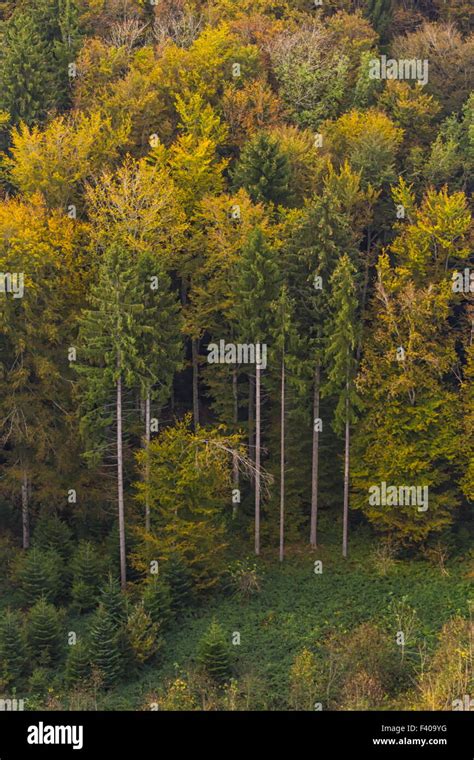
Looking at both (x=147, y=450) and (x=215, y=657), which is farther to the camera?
(x=147, y=450)

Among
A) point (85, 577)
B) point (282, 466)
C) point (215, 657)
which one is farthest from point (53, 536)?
point (215, 657)

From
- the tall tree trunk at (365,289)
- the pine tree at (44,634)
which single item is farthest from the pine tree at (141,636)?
the tall tree trunk at (365,289)

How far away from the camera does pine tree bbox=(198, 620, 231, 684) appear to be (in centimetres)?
2816

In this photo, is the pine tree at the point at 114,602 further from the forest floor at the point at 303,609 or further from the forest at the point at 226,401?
Result: the forest floor at the point at 303,609

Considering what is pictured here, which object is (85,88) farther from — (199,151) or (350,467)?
(350,467)

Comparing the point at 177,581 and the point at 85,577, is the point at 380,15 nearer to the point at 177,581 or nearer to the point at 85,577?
the point at 177,581

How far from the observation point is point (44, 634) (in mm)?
30375

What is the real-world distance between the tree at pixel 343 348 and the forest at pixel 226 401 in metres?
0.10

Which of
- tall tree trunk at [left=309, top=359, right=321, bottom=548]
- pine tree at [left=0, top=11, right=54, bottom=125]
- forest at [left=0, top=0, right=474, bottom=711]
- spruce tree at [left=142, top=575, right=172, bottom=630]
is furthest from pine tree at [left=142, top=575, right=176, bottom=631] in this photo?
pine tree at [left=0, top=11, right=54, bottom=125]

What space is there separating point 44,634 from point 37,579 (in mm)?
3578

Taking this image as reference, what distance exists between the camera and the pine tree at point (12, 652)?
94.9 ft

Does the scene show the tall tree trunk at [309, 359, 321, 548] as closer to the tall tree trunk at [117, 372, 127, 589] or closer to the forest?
the forest
